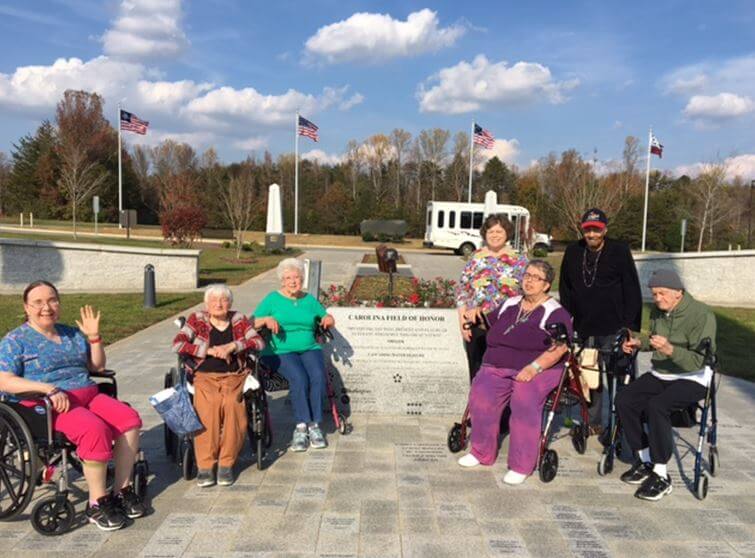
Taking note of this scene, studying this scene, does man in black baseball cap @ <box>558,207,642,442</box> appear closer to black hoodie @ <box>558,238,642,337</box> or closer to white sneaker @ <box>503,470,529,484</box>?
black hoodie @ <box>558,238,642,337</box>

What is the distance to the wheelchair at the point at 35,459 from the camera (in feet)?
9.67

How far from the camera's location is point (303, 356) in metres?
4.41

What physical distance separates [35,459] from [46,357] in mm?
582

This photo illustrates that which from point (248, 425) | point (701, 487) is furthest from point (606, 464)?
point (248, 425)

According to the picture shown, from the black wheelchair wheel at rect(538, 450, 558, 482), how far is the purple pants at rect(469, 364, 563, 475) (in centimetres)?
6

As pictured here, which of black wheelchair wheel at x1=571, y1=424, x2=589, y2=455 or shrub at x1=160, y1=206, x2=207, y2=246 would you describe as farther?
shrub at x1=160, y1=206, x2=207, y2=246

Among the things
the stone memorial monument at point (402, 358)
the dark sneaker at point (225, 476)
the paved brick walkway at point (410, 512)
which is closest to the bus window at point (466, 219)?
the stone memorial monument at point (402, 358)

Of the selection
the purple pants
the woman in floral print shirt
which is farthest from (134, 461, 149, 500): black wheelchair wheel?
the woman in floral print shirt

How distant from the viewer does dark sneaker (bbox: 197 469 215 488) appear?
3.62 metres

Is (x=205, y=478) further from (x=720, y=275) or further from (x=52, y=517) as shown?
(x=720, y=275)

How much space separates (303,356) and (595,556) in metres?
2.34

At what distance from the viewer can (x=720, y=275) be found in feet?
45.7

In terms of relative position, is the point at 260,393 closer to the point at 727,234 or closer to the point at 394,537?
the point at 394,537

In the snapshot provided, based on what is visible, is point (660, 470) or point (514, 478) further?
point (514, 478)
